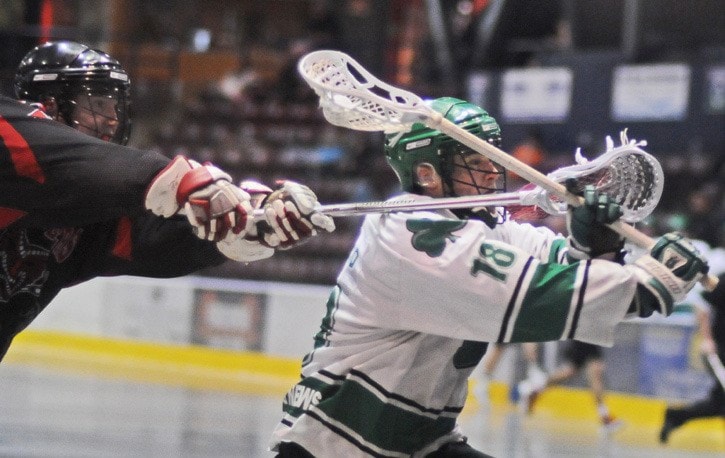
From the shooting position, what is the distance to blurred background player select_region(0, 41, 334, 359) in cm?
261

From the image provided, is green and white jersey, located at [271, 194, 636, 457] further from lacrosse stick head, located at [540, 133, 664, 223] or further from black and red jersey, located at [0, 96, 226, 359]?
black and red jersey, located at [0, 96, 226, 359]

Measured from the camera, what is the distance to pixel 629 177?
9.75 ft

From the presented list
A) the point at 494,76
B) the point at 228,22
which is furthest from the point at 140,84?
the point at 494,76

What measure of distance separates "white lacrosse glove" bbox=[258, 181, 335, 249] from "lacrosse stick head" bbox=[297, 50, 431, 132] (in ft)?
0.63

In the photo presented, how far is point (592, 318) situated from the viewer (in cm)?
250

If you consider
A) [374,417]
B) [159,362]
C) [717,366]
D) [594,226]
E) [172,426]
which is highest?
[594,226]

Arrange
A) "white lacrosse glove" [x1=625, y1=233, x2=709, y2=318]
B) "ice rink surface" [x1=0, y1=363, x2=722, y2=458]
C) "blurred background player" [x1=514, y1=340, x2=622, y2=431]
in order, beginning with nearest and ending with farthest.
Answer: "white lacrosse glove" [x1=625, y1=233, x2=709, y2=318], "ice rink surface" [x1=0, y1=363, x2=722, y2=458], "blurred background player" [x1=514, y1=340, x2=622, y2=431]

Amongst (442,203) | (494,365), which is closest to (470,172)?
(442,203)

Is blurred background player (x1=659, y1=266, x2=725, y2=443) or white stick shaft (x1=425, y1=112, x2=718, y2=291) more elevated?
white stick shaft (x1=425, y1=112, x2=718, y2=291)

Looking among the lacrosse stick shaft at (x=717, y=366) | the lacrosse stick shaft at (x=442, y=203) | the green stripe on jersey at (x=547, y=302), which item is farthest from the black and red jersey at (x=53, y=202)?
the lacrosse stick shaft at (x=717, y=366)

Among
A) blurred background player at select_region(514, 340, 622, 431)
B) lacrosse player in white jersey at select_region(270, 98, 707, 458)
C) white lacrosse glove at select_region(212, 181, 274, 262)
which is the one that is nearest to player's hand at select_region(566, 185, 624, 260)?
lacrosse player in white jersey at select_region(270, 98, 707, 458)

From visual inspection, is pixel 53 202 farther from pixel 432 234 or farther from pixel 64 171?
pixel 432 234

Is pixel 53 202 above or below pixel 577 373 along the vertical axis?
above

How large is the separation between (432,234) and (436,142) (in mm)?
291
